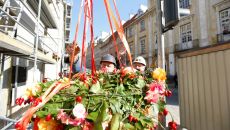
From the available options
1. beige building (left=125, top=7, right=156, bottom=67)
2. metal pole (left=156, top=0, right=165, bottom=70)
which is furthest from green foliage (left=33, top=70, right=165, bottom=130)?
beige building (left=125, top=7, right=156, bottom=67)

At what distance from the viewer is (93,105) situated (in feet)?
3.43

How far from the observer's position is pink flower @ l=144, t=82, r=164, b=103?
1237mm

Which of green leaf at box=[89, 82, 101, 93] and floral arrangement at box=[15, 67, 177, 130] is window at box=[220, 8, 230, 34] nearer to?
floral arrangement at box=[15, 67, 177, 130]

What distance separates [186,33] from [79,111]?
73.1 ft

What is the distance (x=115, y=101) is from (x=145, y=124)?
0.67 feet

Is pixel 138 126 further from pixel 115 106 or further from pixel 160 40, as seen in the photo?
pixel 160 40

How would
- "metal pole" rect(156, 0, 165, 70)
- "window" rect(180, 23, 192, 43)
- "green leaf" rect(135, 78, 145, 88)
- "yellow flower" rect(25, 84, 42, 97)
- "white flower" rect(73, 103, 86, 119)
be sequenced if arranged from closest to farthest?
"white flower" rect(73, 103, 86, 119) < "yellow flower" rect(25, 84, 42, 97) < "green leaf" rect(135, 78, 145, 88) < "metal pole" rect(156, 0, 165, 70) < "window" rect(180, 23, 192, 43)

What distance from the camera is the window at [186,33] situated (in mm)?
21219

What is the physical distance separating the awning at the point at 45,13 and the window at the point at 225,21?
14105 mm

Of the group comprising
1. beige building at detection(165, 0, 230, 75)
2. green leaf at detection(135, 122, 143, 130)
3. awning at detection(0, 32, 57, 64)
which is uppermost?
beige building at detection(165, 0, 230, 75)

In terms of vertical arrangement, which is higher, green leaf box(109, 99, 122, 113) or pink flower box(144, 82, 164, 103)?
pink flower box(144, 82, 164, 103)

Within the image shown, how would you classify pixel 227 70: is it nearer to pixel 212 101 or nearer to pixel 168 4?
pixel 212 101

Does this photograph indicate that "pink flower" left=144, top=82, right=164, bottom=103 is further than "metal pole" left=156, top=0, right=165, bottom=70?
No

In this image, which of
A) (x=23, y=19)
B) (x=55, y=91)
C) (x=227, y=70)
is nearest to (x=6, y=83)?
(x=23, y=19)
